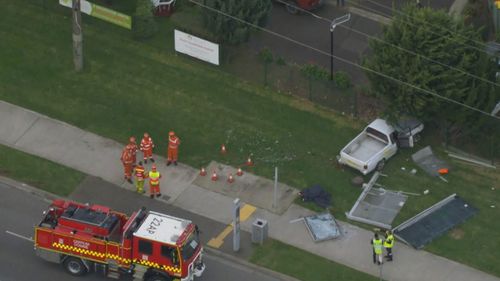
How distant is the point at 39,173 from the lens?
142ft

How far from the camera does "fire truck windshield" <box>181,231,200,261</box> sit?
119ft

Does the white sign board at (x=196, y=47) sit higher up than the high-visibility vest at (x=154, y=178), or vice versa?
the white sign board at (x=196, y=47)

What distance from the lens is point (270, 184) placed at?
1699 inches

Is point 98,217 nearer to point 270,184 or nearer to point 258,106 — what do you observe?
point 270,184

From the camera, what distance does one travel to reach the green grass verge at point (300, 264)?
128ft

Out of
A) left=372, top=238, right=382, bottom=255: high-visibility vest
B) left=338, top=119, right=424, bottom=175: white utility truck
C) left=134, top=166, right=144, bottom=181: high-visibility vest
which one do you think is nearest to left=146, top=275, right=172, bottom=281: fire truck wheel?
left=134, top=166, right=144, bottom=181: high-visibility vest

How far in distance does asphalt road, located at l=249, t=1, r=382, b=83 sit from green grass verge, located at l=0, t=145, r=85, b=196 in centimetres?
1238

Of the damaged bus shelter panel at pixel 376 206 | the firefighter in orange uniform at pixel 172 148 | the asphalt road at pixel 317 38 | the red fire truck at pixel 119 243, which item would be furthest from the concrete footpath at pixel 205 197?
the asphalt road at pixel 317 38

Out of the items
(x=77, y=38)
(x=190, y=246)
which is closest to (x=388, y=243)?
(x=190, y=246)

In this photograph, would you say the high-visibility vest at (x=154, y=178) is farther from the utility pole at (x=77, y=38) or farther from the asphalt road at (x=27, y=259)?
the utility pole at (x=77, y=38)

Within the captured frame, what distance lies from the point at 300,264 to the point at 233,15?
13.9 metres

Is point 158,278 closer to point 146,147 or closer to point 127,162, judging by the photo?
point 127,162

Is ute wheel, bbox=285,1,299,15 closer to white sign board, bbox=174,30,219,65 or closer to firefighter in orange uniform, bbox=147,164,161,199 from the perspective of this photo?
white sign board, bbox=174,30,219,65

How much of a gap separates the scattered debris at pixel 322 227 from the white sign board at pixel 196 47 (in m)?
11.0
